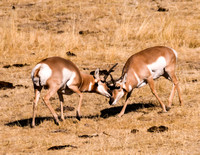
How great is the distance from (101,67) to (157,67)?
5725 mm

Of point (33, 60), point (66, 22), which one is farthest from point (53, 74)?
point (66, 22)

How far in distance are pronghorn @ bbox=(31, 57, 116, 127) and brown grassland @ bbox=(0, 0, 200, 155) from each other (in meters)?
0.70

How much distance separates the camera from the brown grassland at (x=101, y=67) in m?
7.94

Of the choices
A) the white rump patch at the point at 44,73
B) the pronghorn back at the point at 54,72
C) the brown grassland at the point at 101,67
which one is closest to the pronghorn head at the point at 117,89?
the brown grassland at the point at 101,67

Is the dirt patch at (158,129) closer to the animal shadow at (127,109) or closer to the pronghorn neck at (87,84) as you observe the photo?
the animal shadow at (127,109)

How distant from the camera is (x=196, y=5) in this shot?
2472 centimetres

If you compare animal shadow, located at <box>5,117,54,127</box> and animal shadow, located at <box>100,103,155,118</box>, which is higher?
animal shadow, located at <box>100,103,155,118</box>

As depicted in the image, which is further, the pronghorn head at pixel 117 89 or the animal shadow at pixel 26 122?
the pronghorn head at pixel 117 89

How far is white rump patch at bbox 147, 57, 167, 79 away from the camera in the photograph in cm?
1010

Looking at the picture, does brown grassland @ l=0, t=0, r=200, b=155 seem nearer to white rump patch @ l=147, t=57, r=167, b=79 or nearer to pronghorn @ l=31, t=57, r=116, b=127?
pronghorn @ l=31, t=57, r=116, b=127

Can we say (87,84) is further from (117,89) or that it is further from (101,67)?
(101,67)

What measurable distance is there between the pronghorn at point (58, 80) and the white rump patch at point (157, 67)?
1.21m

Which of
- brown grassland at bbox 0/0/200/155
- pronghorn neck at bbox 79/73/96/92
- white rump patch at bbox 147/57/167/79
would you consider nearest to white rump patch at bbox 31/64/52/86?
brown grassland at bbox 0/0/200/155

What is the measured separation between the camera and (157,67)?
1022 centimetres
